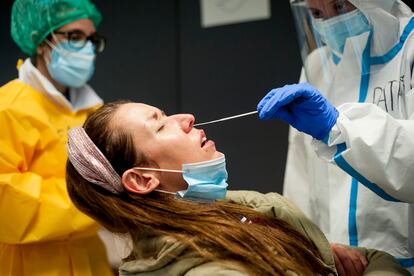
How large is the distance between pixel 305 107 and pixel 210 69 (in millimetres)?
1391

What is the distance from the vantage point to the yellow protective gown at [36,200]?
5.74 feet

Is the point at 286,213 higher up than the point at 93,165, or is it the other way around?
the point at 93,165

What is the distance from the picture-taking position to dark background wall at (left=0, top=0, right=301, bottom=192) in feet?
8.25

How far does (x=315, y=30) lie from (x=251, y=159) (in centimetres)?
106

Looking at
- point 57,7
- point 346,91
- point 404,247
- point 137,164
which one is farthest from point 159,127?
point 57,7

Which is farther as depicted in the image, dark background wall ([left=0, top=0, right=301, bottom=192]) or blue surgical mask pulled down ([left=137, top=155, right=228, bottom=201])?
dark background wall ([left=0, top=0, right=301, bottom=192])

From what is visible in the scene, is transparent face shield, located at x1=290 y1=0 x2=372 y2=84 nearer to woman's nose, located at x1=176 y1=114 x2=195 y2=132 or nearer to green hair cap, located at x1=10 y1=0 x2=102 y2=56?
woman's nose, located at x1=176 y1=114 x2=195 y2=132

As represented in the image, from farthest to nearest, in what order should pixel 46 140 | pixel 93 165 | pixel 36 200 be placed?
pixel 46 140 < pixel 36 200 < pixel 93 165

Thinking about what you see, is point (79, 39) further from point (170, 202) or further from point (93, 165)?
point (170, 202)

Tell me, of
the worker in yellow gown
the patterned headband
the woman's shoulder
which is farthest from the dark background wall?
the patterned headband

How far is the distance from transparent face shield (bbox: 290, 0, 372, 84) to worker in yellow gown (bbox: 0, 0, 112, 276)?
0.91 metres

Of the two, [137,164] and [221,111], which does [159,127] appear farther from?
[221,111]

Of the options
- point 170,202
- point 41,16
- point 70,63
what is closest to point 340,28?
point 170,202

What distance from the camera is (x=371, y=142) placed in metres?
1.22
